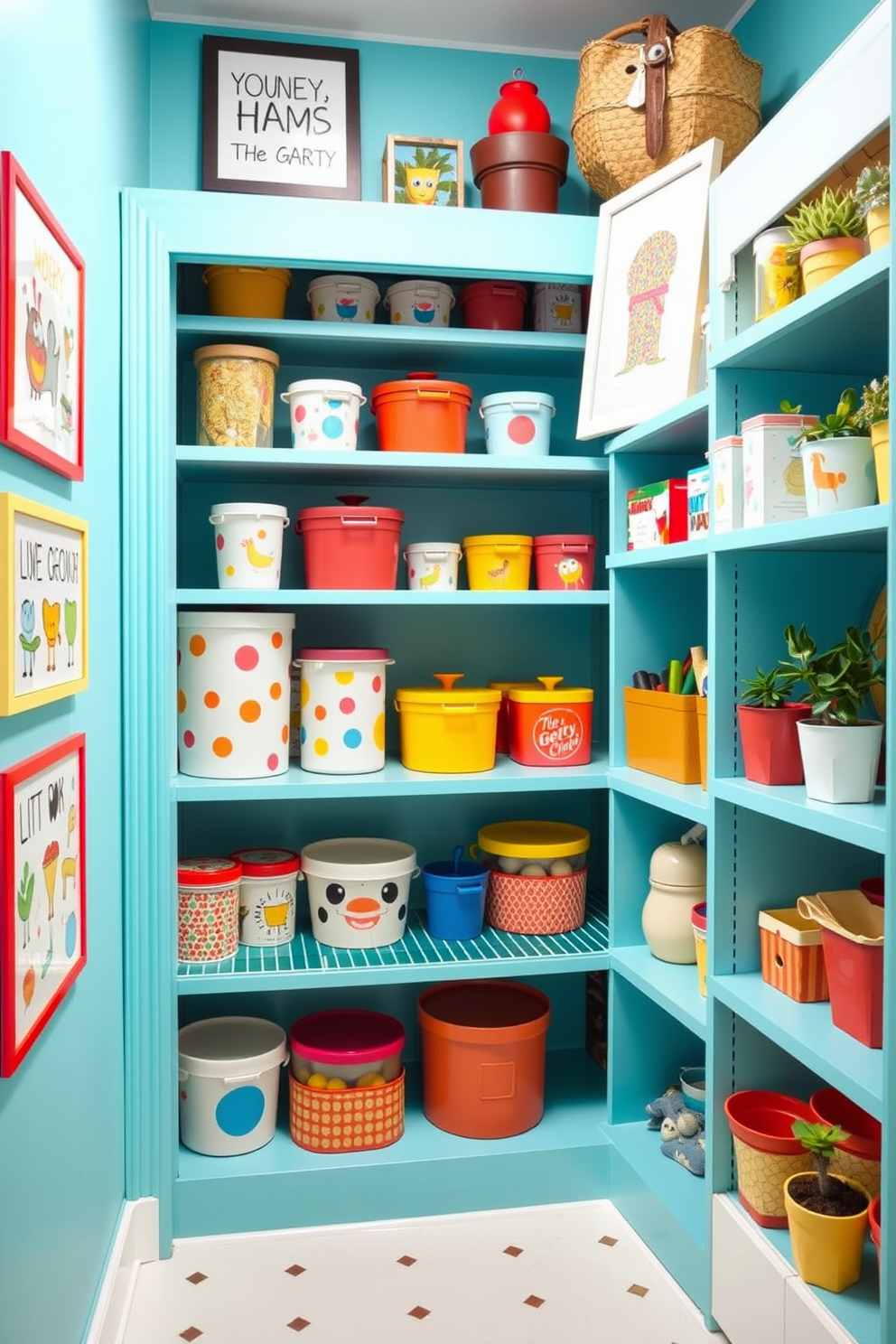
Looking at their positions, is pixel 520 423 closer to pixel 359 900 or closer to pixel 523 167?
pixel 523 167

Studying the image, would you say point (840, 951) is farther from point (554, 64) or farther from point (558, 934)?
point (554, 64)

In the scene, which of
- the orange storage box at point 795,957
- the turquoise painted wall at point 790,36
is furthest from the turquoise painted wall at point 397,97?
the orange storage box at point 795,957

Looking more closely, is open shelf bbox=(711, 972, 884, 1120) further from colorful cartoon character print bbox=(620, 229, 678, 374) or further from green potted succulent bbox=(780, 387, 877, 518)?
colorful cartoon character print bbox=(620, 229, 678, 374)

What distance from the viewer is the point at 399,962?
7.89ft

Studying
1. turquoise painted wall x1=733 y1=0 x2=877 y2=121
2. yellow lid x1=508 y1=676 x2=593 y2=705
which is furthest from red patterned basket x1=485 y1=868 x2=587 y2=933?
turquoise painted wall x1=733 y1=0 x2=877 y2=121

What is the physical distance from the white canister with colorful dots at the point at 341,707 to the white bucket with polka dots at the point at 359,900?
0.72 ft

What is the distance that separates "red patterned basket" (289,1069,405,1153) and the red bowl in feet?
3.76

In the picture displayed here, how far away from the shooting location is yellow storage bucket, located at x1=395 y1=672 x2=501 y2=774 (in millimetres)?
2461

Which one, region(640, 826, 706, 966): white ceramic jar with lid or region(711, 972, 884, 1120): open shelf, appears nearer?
region(711, 972, 884, 1120): open shelf

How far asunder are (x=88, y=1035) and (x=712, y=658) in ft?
4.01

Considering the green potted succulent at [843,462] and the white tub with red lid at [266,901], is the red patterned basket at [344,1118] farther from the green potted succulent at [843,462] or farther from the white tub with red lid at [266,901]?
the green potted succulent at [843,462]

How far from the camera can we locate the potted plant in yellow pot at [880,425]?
1471 millimetres

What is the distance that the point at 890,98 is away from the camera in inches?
55.1

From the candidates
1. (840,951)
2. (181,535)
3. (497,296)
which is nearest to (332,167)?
(497,296)
